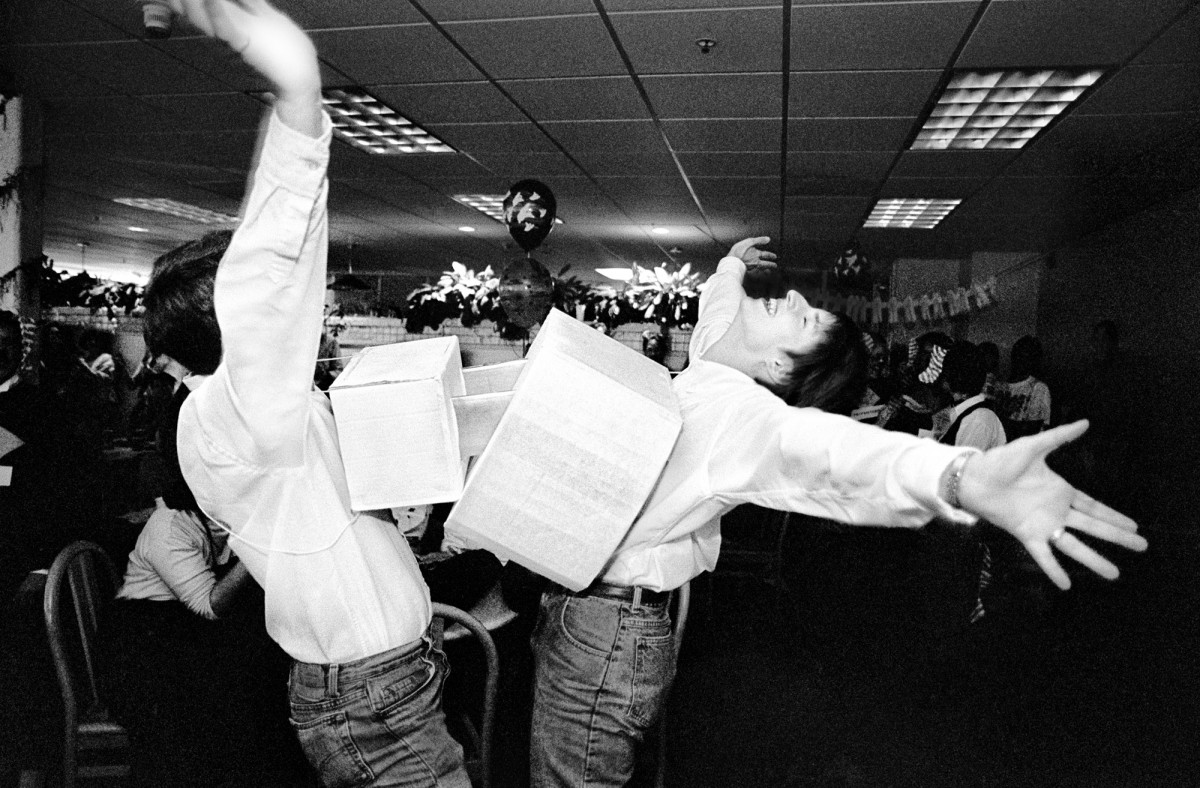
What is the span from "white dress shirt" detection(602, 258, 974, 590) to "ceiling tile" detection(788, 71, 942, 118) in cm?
298

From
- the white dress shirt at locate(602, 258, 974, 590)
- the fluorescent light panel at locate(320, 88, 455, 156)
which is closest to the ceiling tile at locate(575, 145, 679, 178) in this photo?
the fluorescent light panel at locate(320, 88, 455, 156)

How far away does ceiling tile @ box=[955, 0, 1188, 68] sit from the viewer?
297 centimetres

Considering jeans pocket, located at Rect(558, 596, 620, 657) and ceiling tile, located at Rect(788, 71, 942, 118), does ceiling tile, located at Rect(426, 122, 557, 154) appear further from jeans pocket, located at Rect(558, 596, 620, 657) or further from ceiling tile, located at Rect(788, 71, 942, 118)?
jeans pocket, located at Rect(558, 596, 620, 657)

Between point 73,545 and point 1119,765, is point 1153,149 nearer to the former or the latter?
point 1119,765

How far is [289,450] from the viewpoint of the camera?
0.90 m

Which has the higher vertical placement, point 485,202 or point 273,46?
point 485,202

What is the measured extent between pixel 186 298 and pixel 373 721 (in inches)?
21.3

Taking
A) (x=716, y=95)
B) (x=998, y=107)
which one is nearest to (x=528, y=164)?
(x=716, y=95)

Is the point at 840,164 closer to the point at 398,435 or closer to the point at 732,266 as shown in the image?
the point at 732,266

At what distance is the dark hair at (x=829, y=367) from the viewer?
4.24 ft

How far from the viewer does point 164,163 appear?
6.16 meters

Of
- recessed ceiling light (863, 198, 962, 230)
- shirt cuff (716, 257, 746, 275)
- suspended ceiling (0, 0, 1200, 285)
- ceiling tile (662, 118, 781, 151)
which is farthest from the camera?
recessed ceiling light (863, 198, 962, 230)

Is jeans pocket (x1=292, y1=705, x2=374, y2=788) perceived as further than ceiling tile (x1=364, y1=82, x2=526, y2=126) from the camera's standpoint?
No

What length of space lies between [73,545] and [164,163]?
5.27m
